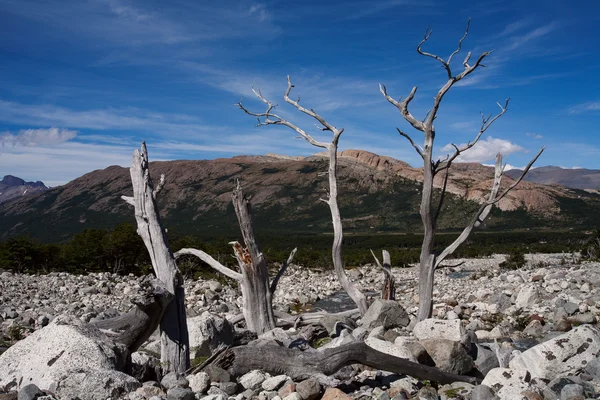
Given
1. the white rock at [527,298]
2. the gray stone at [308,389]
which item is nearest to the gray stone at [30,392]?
the gray stone at [308,389]

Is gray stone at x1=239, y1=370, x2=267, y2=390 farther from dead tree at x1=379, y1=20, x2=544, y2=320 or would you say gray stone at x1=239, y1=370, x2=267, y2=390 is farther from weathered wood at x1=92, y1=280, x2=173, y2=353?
dead tree at x1=379, y1=20, x2=544, y2=320

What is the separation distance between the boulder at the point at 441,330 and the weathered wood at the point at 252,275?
2.99 meters

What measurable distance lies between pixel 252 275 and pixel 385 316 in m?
3.09

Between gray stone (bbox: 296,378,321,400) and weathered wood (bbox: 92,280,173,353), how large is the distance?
2084mm

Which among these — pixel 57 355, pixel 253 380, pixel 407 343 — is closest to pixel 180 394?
pixel 253 380

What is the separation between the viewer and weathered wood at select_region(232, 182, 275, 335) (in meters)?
9.91

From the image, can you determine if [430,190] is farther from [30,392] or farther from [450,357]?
[30,392]

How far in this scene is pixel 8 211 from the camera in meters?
187

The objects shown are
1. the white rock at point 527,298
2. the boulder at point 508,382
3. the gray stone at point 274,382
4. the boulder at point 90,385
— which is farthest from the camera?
the white rock at point 527,298

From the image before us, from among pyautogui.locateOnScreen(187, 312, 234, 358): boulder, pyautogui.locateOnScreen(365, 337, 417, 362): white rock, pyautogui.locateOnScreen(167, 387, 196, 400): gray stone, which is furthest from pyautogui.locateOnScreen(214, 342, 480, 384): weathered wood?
pyautogui.locateOnScreen(187, 312, 234, 358): boulder

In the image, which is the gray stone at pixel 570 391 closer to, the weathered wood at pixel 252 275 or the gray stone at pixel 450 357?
the gray stone at pixel 450 357

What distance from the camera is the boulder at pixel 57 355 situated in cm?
566

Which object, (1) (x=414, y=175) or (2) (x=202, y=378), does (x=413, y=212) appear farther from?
(2) (x=202, y=378)

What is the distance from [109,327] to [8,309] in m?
7.98
